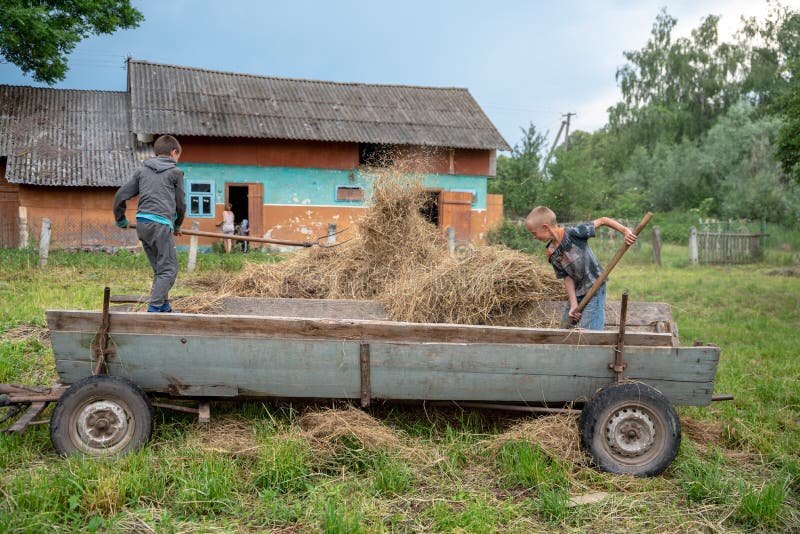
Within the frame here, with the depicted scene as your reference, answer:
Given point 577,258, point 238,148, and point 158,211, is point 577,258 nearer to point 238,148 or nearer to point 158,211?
point 158,211

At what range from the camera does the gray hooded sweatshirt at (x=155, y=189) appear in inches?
175

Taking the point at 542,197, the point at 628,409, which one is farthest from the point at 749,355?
the point at 542,197

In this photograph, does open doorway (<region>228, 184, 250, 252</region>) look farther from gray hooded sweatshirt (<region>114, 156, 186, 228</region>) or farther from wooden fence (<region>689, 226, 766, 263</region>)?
gray hooded sweatshirt (<region>114, 156, 186, 228</region>)

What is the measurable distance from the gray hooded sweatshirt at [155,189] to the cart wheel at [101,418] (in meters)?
1.51

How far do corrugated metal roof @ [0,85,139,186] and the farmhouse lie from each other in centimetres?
4

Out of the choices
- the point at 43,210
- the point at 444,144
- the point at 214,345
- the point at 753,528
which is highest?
the point at 444,144

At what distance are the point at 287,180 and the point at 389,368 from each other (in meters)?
16.4

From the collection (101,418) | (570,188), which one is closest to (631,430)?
(101,418)

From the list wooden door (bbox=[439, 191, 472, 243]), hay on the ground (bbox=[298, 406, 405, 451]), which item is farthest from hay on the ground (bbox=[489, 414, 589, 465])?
wooden door (bbox=[439, 191, 472, 243])

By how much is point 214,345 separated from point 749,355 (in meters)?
5.66

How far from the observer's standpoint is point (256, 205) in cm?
1897

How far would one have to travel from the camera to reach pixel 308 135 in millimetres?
18797

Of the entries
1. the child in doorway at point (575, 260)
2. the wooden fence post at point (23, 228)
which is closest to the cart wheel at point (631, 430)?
the child in doorway at point (575, 260)

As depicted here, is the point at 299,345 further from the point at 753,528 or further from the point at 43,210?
the point at 43,210
